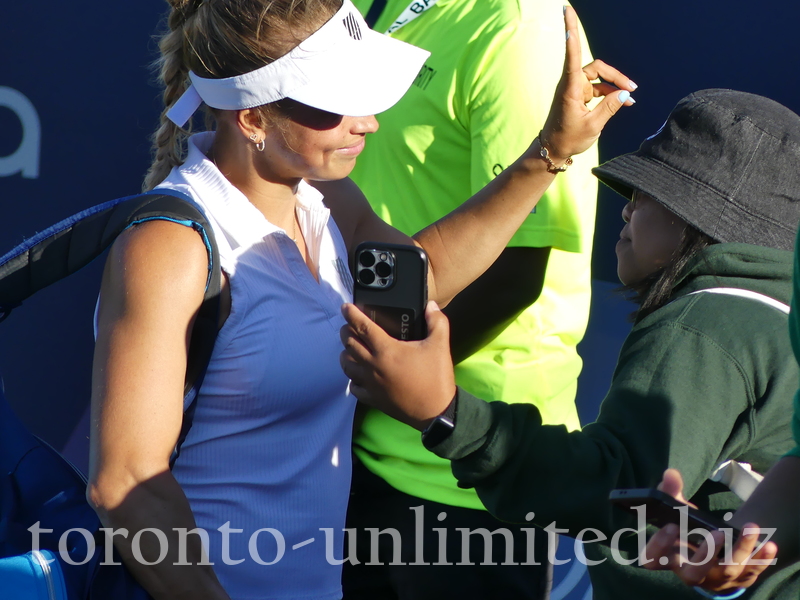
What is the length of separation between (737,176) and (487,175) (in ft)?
1.72

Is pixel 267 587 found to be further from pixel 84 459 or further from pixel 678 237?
pixel 84 459

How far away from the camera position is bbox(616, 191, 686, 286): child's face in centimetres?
152

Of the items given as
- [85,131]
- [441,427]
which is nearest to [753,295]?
[441,427]

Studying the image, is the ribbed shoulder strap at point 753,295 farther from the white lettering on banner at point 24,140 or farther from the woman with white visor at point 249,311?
the white lettering on banner at point 24,140

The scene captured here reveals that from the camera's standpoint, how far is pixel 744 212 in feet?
4.71

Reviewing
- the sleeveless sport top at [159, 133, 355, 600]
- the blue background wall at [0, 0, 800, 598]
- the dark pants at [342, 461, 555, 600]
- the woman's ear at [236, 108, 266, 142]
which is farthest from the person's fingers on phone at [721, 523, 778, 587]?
the blue background wall at [0, 0, 800, 598]

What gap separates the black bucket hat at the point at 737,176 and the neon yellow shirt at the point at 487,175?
0.38 meters

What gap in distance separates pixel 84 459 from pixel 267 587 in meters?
1.65

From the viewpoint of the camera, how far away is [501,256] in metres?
1.90

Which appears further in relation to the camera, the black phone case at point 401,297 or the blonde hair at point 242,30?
the blonde hair at point 242,30

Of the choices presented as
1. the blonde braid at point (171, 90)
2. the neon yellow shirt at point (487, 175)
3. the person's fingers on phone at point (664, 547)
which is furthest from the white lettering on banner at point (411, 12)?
the person's fingers on phone at point (664, 547)

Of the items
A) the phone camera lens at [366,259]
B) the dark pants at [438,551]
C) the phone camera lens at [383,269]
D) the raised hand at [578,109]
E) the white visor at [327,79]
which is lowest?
the dark pants at [438,551]

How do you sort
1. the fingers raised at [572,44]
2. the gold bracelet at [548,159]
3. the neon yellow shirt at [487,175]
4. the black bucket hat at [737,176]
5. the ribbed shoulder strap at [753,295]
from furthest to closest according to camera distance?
the neon yellow shirt at [487,175] → the gold bracelet at [548,159] → the fingers raised at [572,44] → the black bucket hat at [737,176] → the ribbed shoulder strap at [753,295]

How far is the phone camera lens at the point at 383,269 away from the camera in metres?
1.22
